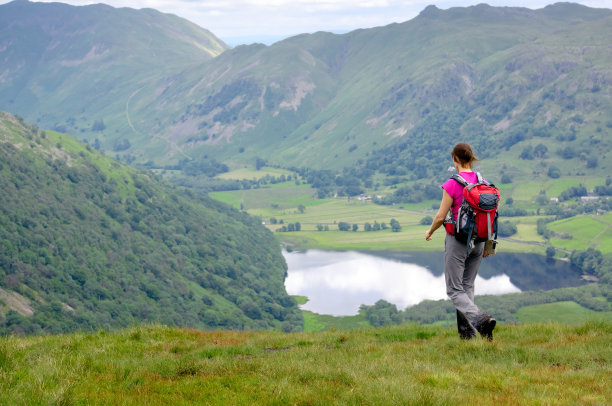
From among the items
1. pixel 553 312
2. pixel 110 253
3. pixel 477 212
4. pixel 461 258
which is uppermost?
pixel 477 212

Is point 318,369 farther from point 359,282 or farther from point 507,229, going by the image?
point 507,229

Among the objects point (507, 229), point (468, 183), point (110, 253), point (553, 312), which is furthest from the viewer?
point (507, 229)

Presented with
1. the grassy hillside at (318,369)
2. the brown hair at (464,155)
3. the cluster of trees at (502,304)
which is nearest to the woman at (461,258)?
the brown hair at (464,155)

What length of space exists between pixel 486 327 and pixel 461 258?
1.71 m

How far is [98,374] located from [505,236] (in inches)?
7349

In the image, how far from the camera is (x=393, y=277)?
146m

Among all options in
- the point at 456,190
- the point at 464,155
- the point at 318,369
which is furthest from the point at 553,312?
the point at 318,369

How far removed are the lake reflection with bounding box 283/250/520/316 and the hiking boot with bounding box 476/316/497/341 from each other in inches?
4255

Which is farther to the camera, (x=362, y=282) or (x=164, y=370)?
(x=362, y=282)

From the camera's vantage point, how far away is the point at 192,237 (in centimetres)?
17138

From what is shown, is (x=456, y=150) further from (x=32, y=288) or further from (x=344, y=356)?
(x=32, y=288)

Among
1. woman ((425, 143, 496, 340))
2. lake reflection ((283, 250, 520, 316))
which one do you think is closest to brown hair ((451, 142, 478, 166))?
woman ((425, 143, 496, 340))

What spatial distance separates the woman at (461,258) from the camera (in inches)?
502

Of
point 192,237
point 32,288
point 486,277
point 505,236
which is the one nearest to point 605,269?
point 486,277
